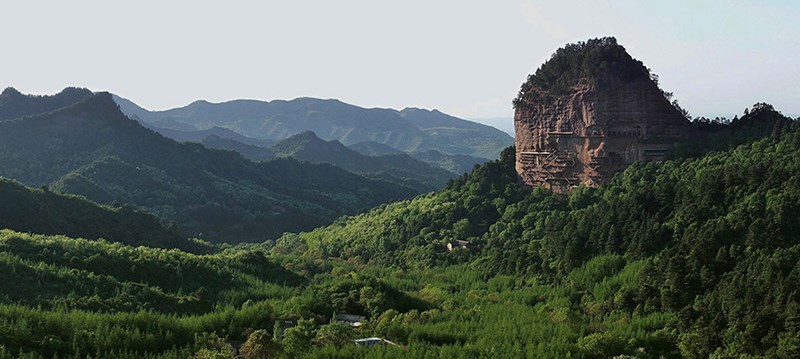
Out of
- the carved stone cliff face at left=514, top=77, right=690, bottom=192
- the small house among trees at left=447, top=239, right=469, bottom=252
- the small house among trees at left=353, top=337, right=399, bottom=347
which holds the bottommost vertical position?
the small house among trees at left=353, top=337, right=399, bottom=347

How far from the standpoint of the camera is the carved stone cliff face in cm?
5847

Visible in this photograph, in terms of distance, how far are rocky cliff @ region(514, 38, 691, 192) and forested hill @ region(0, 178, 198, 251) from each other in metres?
40.7

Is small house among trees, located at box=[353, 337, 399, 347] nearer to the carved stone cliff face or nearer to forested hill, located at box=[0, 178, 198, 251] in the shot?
the carved stone cliff face

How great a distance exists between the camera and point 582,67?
60.2 metres

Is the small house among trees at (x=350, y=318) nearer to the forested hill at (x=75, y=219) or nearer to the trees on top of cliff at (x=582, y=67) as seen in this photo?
the trees on top of cliff at (x=582, y=67)

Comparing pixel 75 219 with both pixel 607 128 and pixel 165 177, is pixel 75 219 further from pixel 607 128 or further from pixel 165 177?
pixel 607 128

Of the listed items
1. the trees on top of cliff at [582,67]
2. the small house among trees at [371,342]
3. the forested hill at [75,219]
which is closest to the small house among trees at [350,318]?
the small house among trees at [371,342]

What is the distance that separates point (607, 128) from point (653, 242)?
626 inches

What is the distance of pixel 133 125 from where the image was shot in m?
138

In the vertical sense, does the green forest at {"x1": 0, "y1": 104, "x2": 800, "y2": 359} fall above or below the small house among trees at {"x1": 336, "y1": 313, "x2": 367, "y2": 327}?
above

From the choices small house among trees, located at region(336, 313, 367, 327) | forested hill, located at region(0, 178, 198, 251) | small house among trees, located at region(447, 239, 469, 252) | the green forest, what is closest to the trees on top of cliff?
the green forest

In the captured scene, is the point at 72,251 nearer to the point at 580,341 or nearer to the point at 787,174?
the point at 580,341

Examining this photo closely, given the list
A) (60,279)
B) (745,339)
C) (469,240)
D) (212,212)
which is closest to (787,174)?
(745,339)

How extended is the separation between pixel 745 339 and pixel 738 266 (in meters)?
7.09
